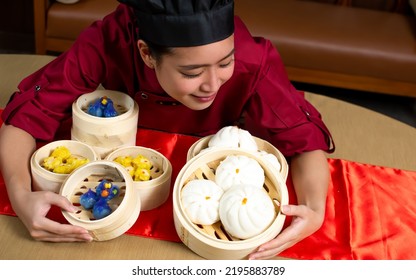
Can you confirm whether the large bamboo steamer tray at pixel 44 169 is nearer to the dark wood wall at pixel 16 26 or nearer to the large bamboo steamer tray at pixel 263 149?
the large bamboo steamer tray at pixel 263 149

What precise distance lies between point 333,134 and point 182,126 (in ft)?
1.61

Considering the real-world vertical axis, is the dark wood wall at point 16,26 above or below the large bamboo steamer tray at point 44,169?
below

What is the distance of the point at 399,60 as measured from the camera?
2.31 meters

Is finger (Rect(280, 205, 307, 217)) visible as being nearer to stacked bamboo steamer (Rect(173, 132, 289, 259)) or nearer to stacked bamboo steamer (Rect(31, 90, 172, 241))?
stacked bamboo steamer (Rect(173, 132, 289, 259))

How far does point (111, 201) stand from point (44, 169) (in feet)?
0.62

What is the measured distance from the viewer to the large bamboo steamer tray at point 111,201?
1.03 meters

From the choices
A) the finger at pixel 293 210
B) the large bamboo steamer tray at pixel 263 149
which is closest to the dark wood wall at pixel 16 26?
the large bamboo steamer tray at pixel 263 149

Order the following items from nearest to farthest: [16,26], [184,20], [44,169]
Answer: [184,20]
[44,169]
[16,26]

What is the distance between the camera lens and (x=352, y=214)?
124 centimetres

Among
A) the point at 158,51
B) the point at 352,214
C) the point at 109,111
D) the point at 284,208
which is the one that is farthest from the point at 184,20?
the point at 352,214

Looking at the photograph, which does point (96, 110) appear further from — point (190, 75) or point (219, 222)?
point (219, 222)

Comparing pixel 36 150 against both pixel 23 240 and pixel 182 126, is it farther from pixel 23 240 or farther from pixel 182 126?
pixel 182 126

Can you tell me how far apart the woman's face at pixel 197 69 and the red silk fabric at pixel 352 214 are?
278 millimetres

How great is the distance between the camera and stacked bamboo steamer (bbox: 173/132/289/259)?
39.4 inches
